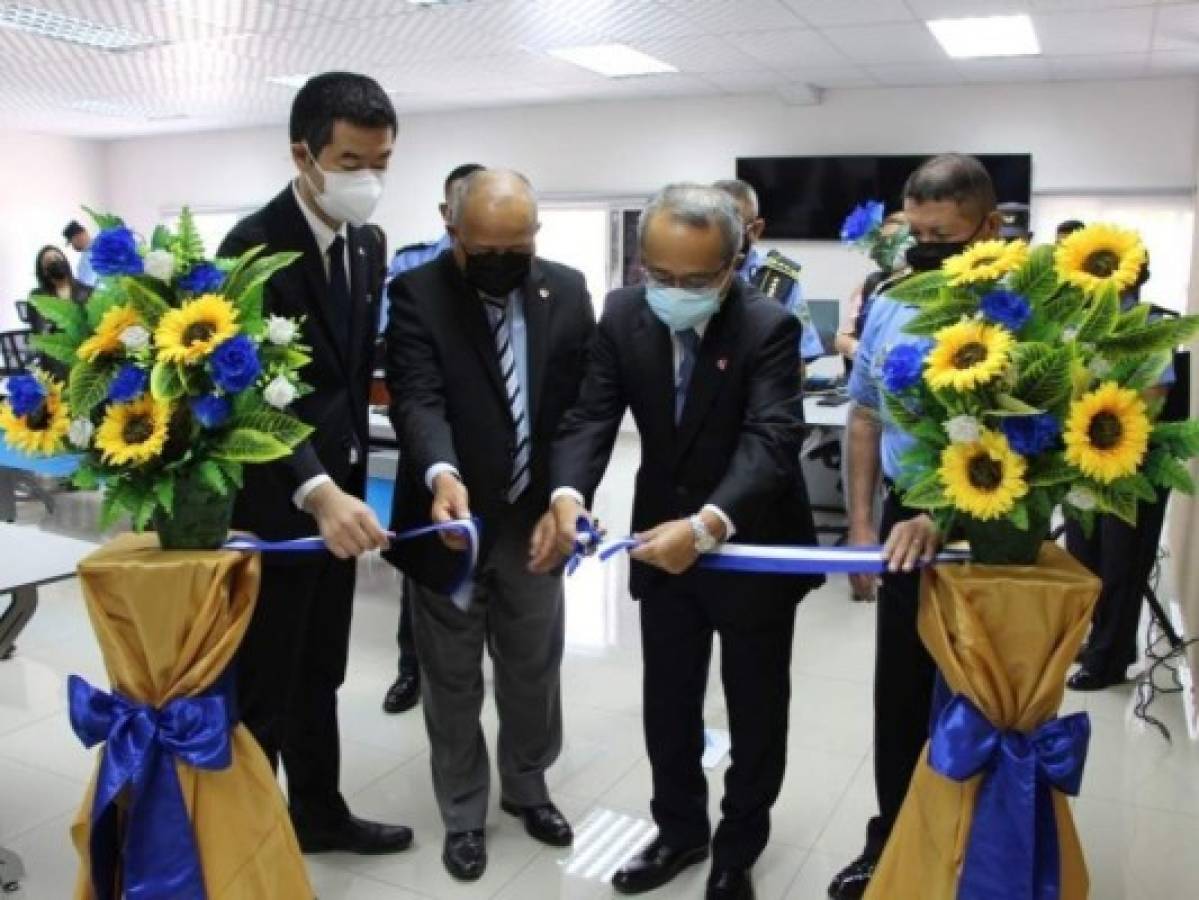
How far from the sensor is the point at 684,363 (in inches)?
81.6

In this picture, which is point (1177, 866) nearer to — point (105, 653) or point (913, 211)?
point (913, 211)

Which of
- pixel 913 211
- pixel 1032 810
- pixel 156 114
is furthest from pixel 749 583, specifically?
pixel 156 114

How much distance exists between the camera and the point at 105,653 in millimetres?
1711

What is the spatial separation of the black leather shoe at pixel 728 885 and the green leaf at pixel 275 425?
1.31 m

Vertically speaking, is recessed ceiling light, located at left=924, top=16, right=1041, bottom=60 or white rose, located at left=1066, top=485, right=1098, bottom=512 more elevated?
recessed ceiling light, located at left=924, top=16, right=1041, bottom=60

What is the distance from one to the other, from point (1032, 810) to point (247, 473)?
156 centimetres

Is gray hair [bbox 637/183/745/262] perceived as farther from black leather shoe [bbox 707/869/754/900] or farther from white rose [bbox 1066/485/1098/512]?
black leather shoe [bbox 707/869/754/900]

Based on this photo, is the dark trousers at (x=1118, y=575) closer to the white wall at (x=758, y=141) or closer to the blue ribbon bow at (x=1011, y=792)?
the blue ribbon bow at (x=1011, y=792)

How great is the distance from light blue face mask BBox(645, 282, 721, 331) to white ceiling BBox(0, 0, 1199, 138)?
14.2 feet

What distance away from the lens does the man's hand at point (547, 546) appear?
2023mm

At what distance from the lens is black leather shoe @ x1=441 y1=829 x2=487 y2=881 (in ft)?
7.77

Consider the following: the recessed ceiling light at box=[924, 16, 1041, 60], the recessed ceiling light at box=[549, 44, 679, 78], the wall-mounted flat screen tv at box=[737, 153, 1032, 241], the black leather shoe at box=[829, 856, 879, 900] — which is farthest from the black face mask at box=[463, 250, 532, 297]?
the wall-mounted flat screen tv at box=[737, 153, 1032, 241]

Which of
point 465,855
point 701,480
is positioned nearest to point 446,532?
point 701,480

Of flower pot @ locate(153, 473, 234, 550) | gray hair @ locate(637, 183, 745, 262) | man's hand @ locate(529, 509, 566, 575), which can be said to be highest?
gray hair @ locate(637, 183, 745, 262)
